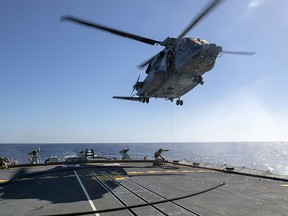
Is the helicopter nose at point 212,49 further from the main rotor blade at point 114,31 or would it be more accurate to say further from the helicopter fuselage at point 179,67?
the main rotor blade at point 114,31

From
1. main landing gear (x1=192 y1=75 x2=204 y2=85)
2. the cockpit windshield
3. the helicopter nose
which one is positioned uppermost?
the cockpit windshield

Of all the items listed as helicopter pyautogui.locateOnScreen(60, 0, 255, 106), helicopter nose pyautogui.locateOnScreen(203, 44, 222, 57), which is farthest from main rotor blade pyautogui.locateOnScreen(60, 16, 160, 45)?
helicopter nose pyautogui.locateOnScreen(203, 44, 222, 57)

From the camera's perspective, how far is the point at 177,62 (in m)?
21.7

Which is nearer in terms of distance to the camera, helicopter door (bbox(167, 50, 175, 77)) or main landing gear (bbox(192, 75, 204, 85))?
main landing gear (bbox(192, 75, 204, 85))

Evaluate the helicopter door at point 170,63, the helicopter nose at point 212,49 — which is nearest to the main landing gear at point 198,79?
the helicopter door at point 170,63

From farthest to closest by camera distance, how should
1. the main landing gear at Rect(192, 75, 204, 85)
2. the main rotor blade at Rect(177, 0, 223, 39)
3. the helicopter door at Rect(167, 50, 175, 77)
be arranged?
the helicopter door at Rect(167, 50, 175, 77), the main landing gear at Rect(192, 75, 204, 85), the main rotor blade at Rect(177, 0, 223, 39)

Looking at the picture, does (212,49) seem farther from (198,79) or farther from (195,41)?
(198,79)

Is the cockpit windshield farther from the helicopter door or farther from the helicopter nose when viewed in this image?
the helicopter door

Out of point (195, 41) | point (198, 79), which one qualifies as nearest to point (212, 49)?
point (195, 41)

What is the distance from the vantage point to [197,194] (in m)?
13.1

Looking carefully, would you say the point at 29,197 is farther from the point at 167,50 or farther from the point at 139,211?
the point at 167,50

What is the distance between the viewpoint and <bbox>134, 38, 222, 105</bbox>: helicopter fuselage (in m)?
19.8

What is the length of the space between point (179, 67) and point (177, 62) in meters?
0.50

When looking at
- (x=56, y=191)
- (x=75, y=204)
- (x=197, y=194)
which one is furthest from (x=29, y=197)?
(x=197, y=194)
